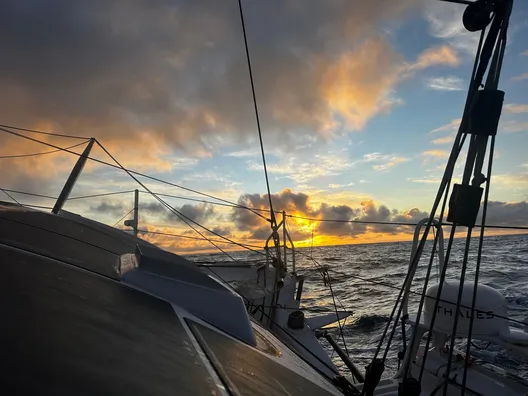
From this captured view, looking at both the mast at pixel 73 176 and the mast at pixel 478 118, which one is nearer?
the mast at pixel 478 118

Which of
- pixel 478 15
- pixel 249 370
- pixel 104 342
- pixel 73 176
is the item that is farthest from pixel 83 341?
pixel 73 176

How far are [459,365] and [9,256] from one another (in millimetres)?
6807

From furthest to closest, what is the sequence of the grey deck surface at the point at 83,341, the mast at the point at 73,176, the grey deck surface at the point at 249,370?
the mast at the point at 73,176, the grey deck surface at the point at 249,370, the grey deck surface at the point at 83,341

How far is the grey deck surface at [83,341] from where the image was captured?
5.10 ft

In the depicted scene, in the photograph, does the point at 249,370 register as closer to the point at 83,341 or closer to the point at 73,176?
the point at 83,341

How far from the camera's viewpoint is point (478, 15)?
10.1ft

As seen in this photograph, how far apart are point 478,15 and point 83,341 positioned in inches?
136

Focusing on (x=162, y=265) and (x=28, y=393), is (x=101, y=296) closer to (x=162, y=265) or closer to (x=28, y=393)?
(x=162, y=265)

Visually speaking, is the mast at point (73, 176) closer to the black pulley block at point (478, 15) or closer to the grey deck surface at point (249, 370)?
the grey deck surface at point (249, 370)

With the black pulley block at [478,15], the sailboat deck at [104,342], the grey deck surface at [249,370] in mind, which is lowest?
the grey deck surface at [249,370]

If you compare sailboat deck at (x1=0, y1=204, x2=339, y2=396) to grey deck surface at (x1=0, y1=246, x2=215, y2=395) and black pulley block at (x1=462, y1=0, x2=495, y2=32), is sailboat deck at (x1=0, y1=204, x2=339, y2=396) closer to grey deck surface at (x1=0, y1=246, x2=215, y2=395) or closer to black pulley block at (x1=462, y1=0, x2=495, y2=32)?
grey deck surface at (x1=0, y1=246, x2=215, y2=395)

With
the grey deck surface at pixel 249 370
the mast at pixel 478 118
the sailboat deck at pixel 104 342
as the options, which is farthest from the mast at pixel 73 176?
the mast at pixel 478 118

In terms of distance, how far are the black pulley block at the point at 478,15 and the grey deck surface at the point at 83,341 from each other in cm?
315

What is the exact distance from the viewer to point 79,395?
4.79ft
